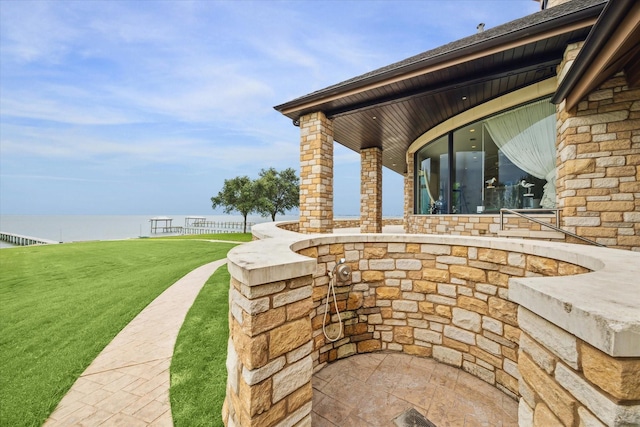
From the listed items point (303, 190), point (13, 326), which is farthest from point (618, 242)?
point (13, 326)

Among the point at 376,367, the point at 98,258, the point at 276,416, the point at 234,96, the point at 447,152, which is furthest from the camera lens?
the point at 234,96

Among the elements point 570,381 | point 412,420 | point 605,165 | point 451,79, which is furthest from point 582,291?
point 451,79

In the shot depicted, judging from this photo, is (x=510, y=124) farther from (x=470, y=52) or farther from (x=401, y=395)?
Result: (x=401, y=395)

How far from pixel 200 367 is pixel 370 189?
9543 millimetres

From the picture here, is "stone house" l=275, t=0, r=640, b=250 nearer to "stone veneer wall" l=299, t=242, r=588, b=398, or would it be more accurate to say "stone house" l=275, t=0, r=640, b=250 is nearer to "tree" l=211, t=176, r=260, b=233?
"stone veneer wall" l=299, t=242, r=588, b=398

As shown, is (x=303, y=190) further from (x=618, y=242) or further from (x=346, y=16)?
(x=346, y=16)

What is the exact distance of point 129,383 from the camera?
279 cm

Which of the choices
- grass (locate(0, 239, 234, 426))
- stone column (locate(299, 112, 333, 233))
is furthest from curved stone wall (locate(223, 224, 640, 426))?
stone column (locate(299, 112, 333, 233))

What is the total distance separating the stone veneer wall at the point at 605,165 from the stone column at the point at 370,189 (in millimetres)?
7111

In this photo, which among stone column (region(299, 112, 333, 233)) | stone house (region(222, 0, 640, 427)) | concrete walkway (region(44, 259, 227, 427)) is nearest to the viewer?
stone house (region(222, 0, 640, 427))

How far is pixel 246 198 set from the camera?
945 inches

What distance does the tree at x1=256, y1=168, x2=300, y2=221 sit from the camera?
2430cm

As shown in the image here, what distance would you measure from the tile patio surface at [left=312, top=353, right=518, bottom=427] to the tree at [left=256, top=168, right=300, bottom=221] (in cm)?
2161

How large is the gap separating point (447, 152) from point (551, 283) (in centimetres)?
800
